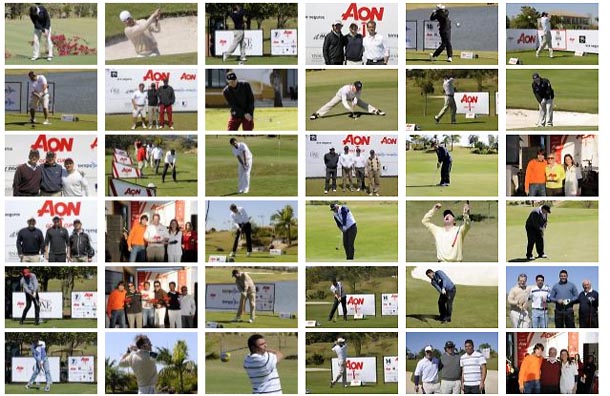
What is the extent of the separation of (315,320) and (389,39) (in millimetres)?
4745

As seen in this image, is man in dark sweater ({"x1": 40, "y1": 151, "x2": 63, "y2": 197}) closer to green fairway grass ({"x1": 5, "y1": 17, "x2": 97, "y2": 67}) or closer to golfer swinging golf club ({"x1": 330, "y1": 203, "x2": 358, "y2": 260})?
green fairway grass ({"x1": 5, "y1": 17, "x2": 97, "y2": 67})

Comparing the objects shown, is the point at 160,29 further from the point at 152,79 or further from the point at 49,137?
the point at 49,137

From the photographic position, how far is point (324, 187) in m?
20.1

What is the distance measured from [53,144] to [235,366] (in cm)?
468

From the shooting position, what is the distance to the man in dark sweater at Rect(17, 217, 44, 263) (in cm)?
2008

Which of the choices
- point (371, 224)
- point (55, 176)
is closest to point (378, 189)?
point (371, 224)

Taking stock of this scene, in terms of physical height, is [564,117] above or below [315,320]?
above

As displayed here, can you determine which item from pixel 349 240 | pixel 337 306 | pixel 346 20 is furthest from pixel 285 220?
pixel 346 20

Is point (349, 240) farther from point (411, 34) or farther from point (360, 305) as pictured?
point (411, 34)

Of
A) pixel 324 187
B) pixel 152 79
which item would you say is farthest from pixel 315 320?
pixel 152 79

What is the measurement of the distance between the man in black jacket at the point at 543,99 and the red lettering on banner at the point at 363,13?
2776mm

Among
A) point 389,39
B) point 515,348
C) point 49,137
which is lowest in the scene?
point 515,348

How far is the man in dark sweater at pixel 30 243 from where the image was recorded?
2008 cm

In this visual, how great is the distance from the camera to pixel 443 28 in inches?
800
